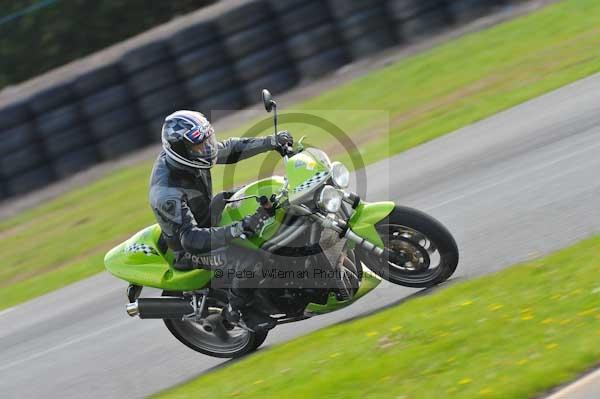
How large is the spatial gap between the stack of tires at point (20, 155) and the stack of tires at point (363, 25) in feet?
17.2

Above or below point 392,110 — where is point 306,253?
above

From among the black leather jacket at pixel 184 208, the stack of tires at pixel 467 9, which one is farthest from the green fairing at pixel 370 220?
the stack of tires at pixel 467 9

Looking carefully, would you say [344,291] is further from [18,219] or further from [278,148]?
[18,219]

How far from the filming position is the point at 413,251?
6980 mm

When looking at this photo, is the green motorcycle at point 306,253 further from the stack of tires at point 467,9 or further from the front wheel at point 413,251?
the stack of tires at point 467,9

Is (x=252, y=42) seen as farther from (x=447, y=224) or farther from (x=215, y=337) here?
(x=215, y=337)

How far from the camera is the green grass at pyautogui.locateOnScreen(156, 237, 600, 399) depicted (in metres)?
5.26

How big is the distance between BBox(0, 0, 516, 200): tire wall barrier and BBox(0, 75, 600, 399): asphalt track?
14.7 ft

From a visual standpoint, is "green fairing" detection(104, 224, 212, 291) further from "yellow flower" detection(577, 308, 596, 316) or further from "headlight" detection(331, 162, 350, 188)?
"yellow flower" detection(577, 308, 596, 316)

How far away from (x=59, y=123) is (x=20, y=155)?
828 mm

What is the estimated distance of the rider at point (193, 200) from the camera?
22.3 feet

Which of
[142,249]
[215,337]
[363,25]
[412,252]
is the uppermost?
[363,25]

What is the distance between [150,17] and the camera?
19.8 meters

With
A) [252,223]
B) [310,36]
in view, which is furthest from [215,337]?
[310,36]
